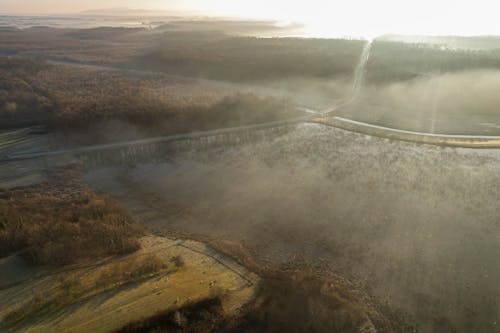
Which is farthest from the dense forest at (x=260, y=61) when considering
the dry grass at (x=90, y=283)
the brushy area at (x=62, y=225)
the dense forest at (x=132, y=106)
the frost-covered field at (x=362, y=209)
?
the dry grass at (x=90, y=283)

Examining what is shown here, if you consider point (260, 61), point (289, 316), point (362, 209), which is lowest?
point (289, 316)

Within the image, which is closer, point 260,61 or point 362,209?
point 362,209

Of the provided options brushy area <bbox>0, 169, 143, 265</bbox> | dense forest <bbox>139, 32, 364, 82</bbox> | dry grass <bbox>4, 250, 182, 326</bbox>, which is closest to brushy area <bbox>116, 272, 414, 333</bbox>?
dry grass <bbox>4, 250, 182, 326</bbox>

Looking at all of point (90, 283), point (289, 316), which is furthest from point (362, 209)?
point (90, 283)

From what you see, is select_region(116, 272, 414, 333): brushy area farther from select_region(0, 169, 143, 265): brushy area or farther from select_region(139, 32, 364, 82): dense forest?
select_region(139, 32, 364, 82): dense forest

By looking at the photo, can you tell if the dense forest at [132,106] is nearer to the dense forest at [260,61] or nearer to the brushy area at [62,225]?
the dense forest at [260,61]

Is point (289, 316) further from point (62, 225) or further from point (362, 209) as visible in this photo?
point (62, 225)
